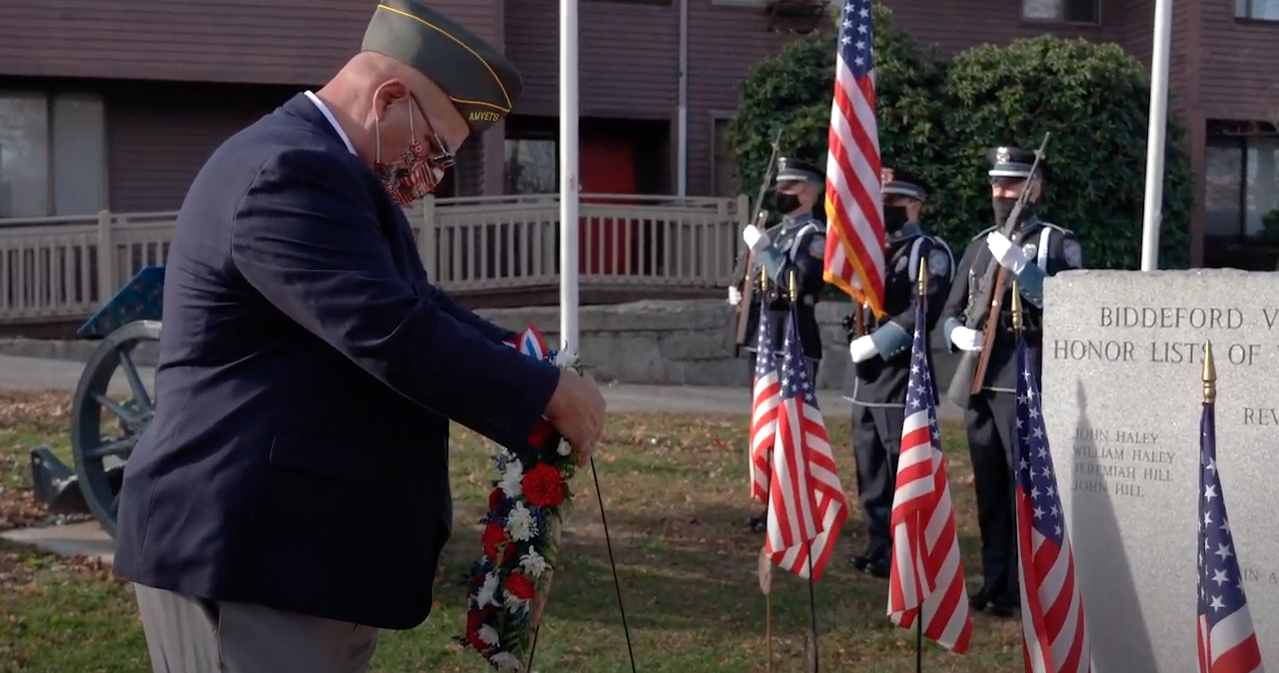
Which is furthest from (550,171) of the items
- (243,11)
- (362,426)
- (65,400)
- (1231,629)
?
(362,426)

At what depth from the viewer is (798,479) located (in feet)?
19.5

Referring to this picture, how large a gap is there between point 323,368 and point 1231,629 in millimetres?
2877

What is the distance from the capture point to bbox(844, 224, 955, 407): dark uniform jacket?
721 centimetres

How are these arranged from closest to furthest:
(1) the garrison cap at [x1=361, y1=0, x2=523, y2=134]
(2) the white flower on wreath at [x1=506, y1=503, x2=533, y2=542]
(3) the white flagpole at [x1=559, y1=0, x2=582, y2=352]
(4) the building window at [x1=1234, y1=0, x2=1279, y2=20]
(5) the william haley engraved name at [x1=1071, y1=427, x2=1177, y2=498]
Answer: (1) the garrison cap at [x1=361, y1=0, x2=523, y2=134], (2) the white flower on wreath at [x1=506, y1=503, x2=533, y2=542], (5) the william haley engraved name at [x1=1071, y1=427, x2=1177, y2=498], (3) the white flagpole at [x1=559, y1=0, x2=582, y2=352], (4) the building window at [x1=1234, y1=0, x2=1279, y2=20]

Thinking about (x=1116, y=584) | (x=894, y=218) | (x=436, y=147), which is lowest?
(x=1116, y=584)

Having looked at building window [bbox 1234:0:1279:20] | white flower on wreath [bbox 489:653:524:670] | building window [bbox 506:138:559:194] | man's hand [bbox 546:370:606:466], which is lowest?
white flower on wreath [bbox 489:653:524:670]

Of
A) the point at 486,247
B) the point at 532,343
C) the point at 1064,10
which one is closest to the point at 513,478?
the point at 532,343

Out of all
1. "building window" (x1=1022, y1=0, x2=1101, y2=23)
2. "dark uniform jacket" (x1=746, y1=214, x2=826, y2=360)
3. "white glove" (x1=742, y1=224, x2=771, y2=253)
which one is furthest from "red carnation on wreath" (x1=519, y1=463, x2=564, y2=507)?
"building window" (x1=1022, y1=0, x2=1101, y2=23)

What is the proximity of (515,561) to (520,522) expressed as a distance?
102mm

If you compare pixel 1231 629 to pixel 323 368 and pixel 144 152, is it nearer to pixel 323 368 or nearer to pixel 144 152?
pixel 323 368

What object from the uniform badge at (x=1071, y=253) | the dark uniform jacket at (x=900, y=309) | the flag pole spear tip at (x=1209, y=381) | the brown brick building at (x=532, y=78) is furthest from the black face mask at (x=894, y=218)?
the brown brick building at (x=532, y=78)

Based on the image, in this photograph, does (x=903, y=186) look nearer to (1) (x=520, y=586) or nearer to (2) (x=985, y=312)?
(2) (x=985, y=312)

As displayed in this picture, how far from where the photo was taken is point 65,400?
10.9 meters

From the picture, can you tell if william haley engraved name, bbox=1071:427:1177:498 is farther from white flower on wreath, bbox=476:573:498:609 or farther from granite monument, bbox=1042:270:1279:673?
white flower on wreath, bbox=476:573:498:609
